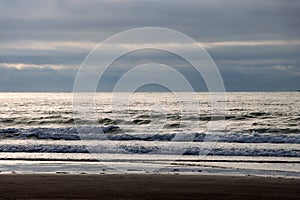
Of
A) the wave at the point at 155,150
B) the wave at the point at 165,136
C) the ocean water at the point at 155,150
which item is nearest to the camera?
the ocean water at the point at 155,150

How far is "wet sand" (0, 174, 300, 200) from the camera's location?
47.8 ft

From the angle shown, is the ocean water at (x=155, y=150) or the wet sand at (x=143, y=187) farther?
the ocean water at (x=155, y=150)

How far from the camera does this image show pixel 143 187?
16047mm

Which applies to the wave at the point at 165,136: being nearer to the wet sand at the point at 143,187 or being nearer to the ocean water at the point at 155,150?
the ocean water at the point at 155,150

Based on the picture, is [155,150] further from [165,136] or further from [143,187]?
[143,187]

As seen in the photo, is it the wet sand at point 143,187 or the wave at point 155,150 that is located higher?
the wave at point 155,150

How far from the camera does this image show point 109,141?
3781cm

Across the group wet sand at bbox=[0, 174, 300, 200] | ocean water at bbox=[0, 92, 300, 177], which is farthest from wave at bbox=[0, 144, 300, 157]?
wet sand at bbox=[0, 174, 300, 200]

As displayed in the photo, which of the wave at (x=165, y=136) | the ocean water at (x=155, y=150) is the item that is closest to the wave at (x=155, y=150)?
the ocean water at (x=155, y=150)

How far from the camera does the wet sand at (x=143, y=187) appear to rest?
1455cm

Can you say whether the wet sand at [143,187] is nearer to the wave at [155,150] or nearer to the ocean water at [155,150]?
the ocean water at [155,150]

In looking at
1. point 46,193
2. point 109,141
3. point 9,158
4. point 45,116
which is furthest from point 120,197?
point 45,116

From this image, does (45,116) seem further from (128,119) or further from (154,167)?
(154,167)

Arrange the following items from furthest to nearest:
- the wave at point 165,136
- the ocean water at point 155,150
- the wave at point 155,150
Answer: the wave at point 165,136 → the wave at point 155,150 → the ocean water at point 155,150
